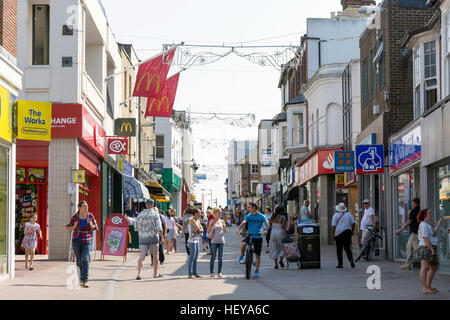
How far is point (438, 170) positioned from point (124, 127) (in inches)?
682

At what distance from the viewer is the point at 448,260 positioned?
59.8 feet

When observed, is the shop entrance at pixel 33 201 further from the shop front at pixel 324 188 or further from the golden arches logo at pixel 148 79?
the shop front at pixel 324 188

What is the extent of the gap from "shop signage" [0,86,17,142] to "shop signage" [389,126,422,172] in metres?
10.1

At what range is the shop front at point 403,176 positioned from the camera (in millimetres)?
20891

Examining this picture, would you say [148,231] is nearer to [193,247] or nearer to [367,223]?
[193,247]

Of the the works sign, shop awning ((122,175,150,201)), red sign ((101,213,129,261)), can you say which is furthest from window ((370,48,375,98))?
shop awning ((122,175,150,201))

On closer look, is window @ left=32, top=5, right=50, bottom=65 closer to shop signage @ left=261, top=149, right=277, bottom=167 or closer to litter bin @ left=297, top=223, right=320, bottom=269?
litter bin @ left=297, top=223, right=320, bottom=269

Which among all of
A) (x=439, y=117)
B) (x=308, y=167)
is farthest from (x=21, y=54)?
(x=308, y=167)

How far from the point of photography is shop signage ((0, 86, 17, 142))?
16.3m

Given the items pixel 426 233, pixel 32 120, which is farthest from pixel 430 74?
pixel 32 120

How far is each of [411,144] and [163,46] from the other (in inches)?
436
